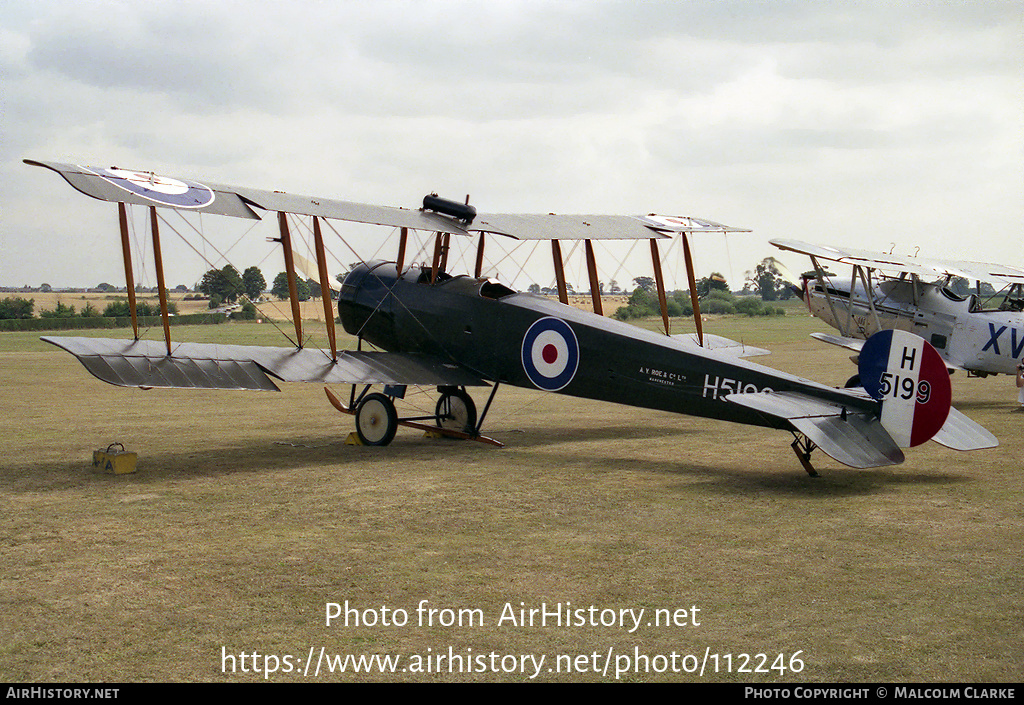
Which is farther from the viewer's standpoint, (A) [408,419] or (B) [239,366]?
(A) [408,419]

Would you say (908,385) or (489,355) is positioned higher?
(908,385)

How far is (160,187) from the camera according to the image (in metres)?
10.3

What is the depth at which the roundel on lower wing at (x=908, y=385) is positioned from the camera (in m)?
8.32

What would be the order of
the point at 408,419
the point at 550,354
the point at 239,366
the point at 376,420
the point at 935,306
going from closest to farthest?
the point at 239,366 < the point at 550,354 < the point at 376,420 < the point at 408,419 < the point at 935,306

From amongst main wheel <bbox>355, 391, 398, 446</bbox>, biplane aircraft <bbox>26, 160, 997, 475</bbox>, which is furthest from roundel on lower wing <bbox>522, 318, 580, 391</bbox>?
main wheel <bbox>355, 391, 398, 446</bbox>

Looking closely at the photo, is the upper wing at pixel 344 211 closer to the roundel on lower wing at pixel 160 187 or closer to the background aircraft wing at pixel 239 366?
the roundel on lower wing at pixel 160 187

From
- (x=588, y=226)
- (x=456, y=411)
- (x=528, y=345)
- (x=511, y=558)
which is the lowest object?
(x=456, y=411)

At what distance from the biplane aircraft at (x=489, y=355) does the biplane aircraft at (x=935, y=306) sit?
3.64 m

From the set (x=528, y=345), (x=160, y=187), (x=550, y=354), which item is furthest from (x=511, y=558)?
(x=160, y=187)

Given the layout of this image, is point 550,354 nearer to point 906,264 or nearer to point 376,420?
point 376,420

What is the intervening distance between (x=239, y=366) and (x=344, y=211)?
7.92 ft

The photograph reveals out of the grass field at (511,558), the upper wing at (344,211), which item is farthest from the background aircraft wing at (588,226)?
the grass field at (511,558)

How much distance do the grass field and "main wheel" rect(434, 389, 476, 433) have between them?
25.0 inches

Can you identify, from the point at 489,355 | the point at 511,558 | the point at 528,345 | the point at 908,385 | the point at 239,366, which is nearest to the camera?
the point at 511,558
